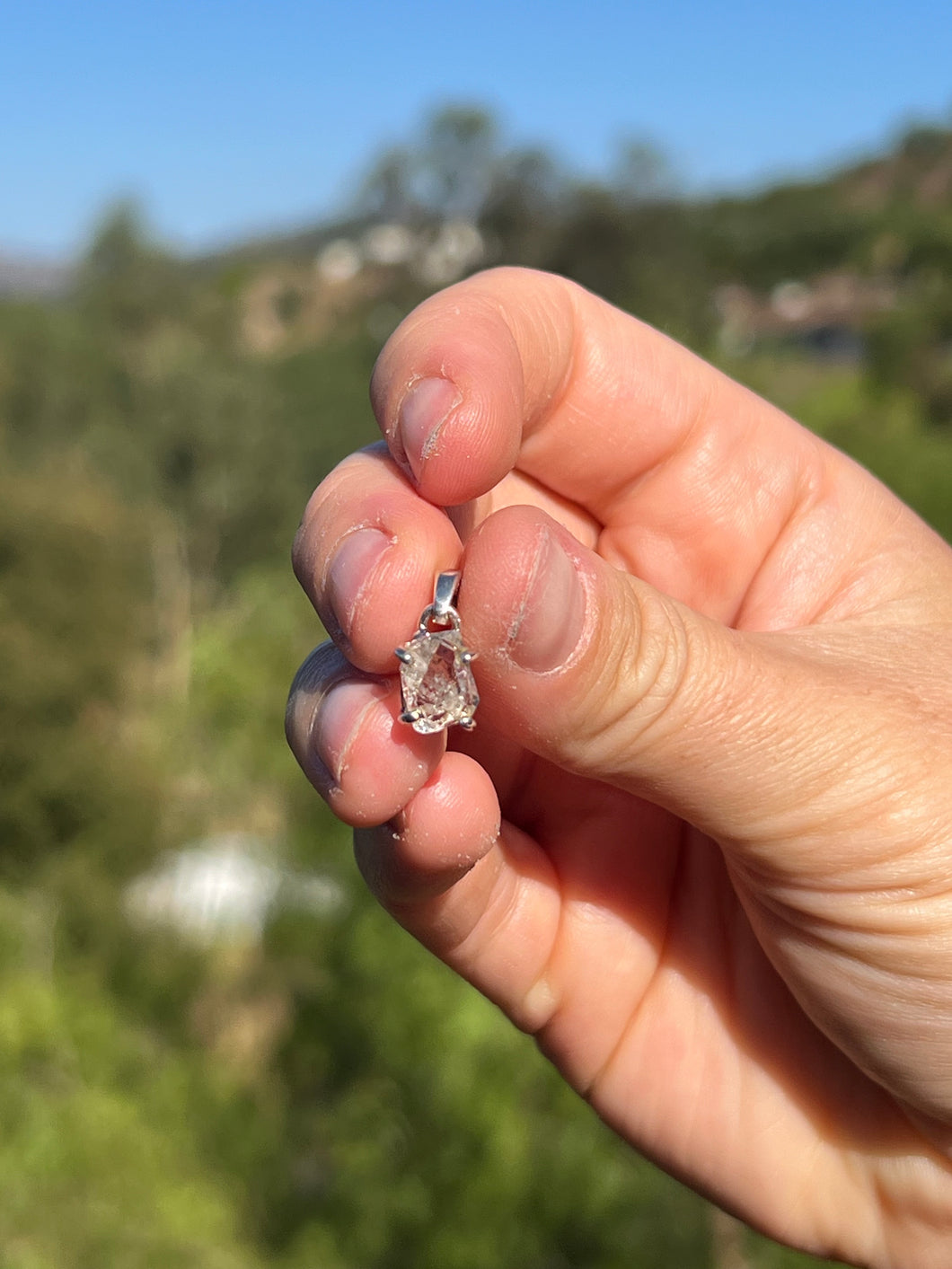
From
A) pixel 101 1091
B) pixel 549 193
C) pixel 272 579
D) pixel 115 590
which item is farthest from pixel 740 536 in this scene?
pixel 549 193

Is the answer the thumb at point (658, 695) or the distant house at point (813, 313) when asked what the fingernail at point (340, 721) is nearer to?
the thumb at point (658, 695)

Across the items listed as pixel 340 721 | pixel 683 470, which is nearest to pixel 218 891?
pixel 683 470

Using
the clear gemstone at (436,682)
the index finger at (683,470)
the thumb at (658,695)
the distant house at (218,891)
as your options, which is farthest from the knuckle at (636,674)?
the distant house at (218,891)

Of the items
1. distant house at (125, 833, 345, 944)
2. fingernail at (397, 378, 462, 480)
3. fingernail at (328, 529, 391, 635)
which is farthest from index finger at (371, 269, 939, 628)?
distant house at (125, 833, 345, 944)

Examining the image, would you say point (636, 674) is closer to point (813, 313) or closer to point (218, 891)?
point (218, 891)

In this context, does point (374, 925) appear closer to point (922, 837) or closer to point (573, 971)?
point (573, 971)

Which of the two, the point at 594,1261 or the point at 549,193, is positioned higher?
the point at 549,193
